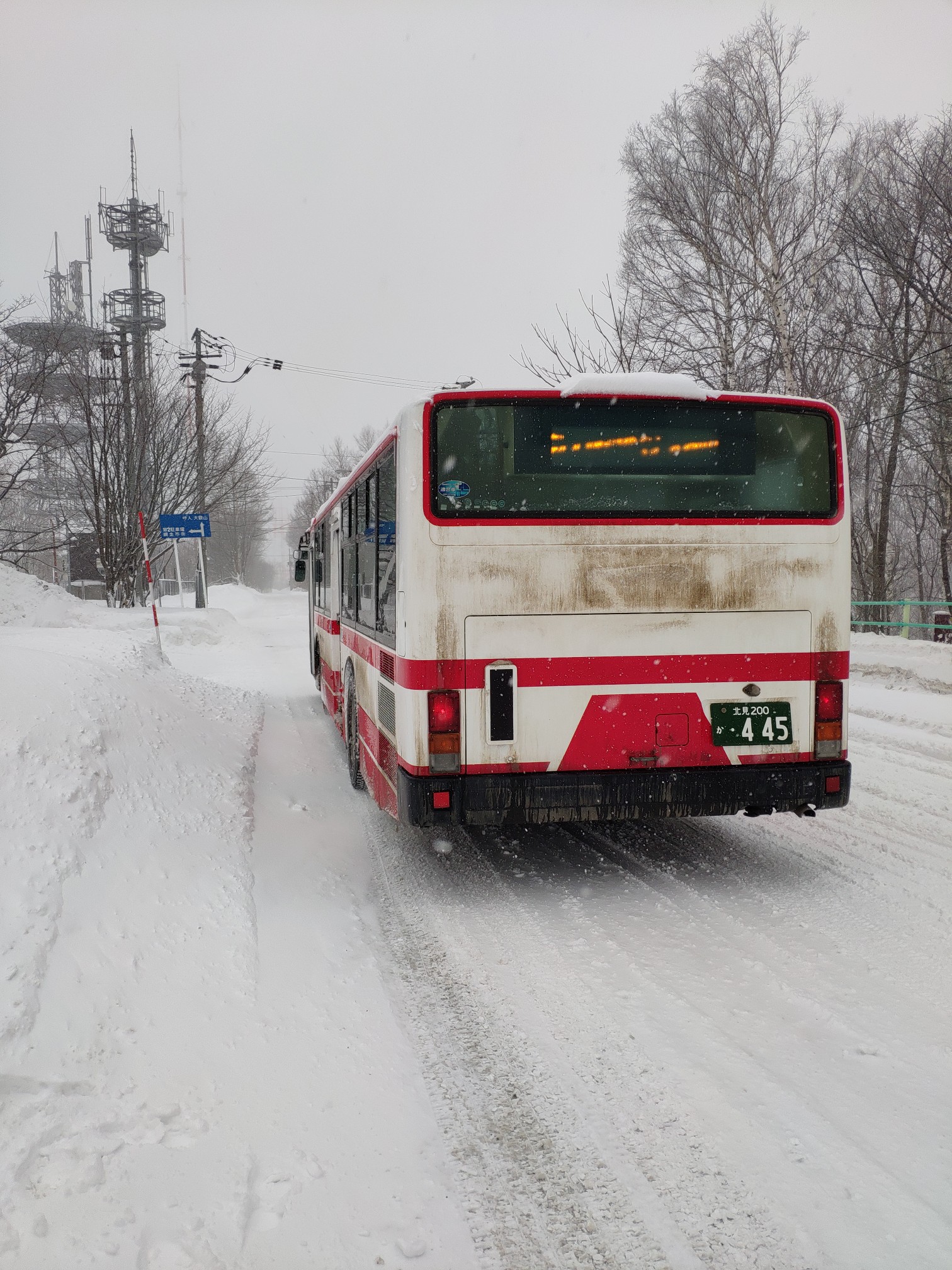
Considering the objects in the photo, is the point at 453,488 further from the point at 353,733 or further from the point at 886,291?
the point at 886,291

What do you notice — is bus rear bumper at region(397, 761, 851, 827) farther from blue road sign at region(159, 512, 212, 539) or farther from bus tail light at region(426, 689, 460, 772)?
blue road sign at region(159, 512, 212, 539)

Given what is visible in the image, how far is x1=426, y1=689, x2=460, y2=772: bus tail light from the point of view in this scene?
4742 mm

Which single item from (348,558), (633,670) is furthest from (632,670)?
(348,558)

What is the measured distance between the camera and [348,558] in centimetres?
798

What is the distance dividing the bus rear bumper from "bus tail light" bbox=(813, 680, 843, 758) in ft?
0.39

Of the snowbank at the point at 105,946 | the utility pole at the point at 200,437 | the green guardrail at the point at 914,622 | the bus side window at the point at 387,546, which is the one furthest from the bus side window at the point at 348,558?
the utility pole at the point at 200,437

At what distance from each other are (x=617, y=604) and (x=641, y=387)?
1.20m

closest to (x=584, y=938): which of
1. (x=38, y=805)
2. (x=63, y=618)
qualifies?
(x=38, y=805)

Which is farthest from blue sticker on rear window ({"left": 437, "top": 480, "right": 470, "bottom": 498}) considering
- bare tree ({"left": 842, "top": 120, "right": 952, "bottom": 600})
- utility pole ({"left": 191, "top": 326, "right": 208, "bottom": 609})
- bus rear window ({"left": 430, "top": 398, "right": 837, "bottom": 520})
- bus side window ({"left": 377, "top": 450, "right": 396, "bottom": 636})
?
utility pole ({"left": 191, "top": 326, "right": 208, "bottom": 609})

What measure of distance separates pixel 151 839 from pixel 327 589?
236 inches

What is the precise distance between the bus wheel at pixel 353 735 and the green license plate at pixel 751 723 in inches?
129

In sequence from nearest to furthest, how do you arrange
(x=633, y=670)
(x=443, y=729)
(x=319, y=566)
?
(x=443, y=729) < (x=633, y=670) < (x=319, y=566)

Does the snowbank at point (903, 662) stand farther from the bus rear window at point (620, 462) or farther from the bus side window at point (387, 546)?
the bus side window at point (387, 546)

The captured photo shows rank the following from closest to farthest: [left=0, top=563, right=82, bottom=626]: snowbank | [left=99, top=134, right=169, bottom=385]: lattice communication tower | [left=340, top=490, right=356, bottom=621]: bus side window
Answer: [left=340, top=490, right=356, bottom=621]: bus side window → [left=0, top=563, right=82, bottom=626]: snowbank → [left=99, top=134, right=169, bottom=385]: lattice communication tower
